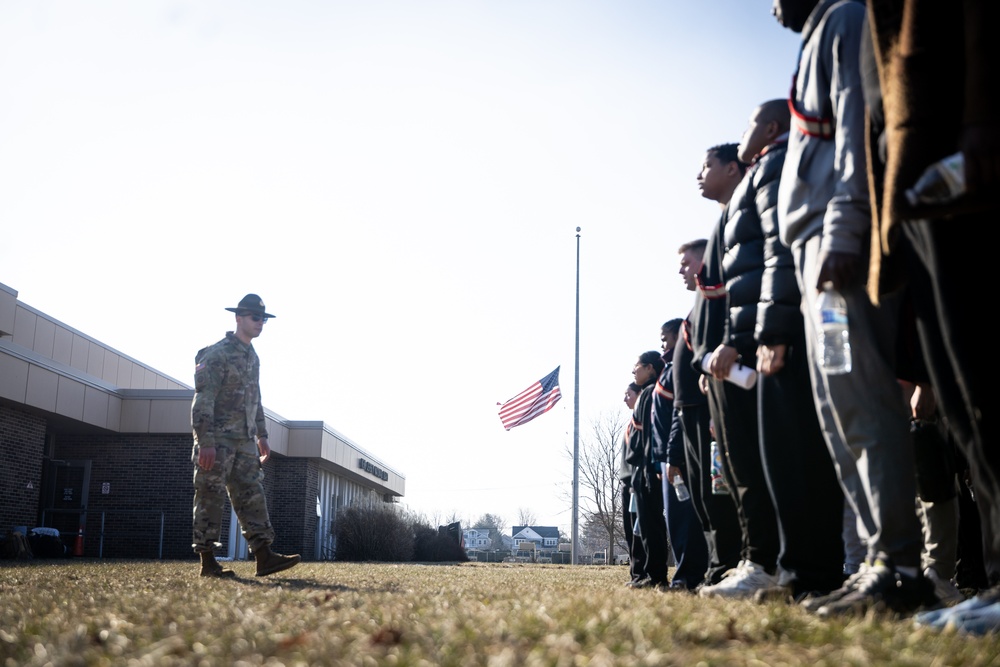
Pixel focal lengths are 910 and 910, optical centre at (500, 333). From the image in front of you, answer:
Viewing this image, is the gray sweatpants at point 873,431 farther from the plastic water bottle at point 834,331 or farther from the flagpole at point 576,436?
the flagpole at point 576,436

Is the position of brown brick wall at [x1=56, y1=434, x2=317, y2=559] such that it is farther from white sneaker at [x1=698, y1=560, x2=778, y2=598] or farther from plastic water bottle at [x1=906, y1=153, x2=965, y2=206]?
plastic water bottle at [x1=906, y1=153, x2=965, y2=206]

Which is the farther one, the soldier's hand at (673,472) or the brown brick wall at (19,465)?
the brown brick wall at (19,465)

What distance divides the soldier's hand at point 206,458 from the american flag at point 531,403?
16536 mm

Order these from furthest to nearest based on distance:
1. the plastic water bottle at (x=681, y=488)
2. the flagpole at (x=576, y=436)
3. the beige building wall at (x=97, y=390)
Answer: the flagpole at (x=576, y=436), the beige building wall at (x=97, y=390), the plastic water bottle at (x=681, y=488)

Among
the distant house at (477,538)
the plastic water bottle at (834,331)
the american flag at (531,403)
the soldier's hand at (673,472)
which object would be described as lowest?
the distant house at (477,538)

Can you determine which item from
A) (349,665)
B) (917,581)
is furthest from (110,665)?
(917,581)

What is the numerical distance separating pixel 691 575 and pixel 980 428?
4.31 m

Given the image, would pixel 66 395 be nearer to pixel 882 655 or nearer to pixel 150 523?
pixel 150 523

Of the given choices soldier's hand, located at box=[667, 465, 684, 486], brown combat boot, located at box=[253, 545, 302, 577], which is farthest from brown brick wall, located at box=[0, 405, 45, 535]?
soldier's hand, located at box=[667, 465, 684, 486]

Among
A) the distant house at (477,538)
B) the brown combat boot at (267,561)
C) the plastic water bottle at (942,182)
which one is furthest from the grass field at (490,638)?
the distant house at (477,538)

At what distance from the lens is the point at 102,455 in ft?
92.6

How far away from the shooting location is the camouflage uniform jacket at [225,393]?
25.6 feet

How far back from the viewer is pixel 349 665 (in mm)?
1736

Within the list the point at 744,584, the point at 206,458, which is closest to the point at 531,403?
the point at 206,458
